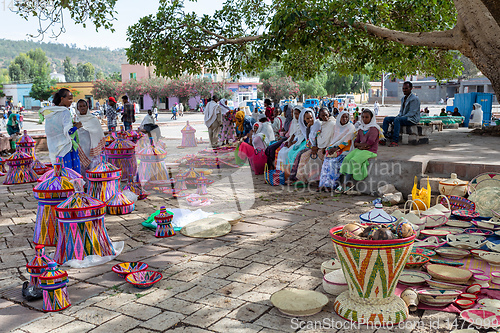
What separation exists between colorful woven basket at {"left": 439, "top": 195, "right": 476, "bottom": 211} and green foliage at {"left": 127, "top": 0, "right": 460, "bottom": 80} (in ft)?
9.75

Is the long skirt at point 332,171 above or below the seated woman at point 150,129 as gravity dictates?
below

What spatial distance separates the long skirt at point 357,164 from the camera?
7.03 m

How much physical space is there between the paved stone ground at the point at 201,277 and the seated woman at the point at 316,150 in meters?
1.22

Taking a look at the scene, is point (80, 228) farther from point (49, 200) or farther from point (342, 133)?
point (342, 133)

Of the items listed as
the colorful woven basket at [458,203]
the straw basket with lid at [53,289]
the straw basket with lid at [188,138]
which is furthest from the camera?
the straw basket with lid at [188,138]

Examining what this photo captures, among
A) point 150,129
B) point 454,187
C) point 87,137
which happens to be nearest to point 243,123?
point 150,129

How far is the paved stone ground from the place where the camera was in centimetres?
302

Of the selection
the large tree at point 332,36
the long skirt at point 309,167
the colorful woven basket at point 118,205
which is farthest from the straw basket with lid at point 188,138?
the colorful woven basket at point 118,205

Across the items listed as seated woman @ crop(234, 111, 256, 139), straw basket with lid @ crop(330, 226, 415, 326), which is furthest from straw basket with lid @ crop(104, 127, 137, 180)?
straw basket with lid @ crop(330, 226, 415, 326)

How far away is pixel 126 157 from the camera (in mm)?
7754

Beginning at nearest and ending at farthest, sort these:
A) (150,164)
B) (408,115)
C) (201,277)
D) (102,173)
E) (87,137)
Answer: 1. (201,277)
2. (102,173)
3. (87,137)
4. (150,164)
5. (408,115)

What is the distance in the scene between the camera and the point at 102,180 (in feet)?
19.2

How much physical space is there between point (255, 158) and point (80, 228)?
5.41 metres

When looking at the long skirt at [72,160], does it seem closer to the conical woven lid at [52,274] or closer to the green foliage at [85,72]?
the conical woven lid at [52,274]
